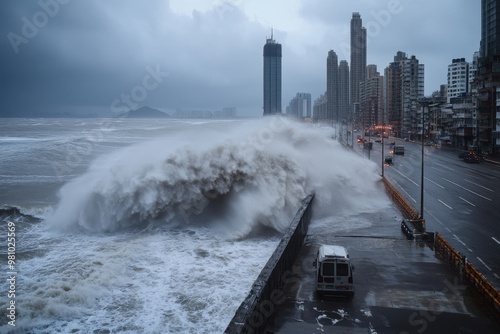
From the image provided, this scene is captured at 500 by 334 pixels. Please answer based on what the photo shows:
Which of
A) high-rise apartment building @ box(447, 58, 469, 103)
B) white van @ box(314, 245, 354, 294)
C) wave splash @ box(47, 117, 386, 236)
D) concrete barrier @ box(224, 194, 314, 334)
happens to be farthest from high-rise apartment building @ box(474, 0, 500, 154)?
high-rise apartment building @ box(447, 58, 469, 103)

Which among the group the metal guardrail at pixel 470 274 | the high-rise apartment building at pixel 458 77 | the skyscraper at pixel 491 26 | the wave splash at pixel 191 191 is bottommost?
the metal guardrail at pixel 470 274

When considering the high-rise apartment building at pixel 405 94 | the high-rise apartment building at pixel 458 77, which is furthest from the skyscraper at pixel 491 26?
the high-rise apartment building at pixel 458 77

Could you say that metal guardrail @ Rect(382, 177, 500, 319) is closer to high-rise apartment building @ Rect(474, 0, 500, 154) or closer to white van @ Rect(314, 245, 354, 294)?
white van @ Rect(314, 245, 354, 294)

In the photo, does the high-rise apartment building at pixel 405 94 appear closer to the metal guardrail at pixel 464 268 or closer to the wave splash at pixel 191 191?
the wave splash at pixel 191 191

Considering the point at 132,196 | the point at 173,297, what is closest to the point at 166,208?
the point at 132,196

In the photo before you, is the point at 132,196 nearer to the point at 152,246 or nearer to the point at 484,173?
the point at 152,246
